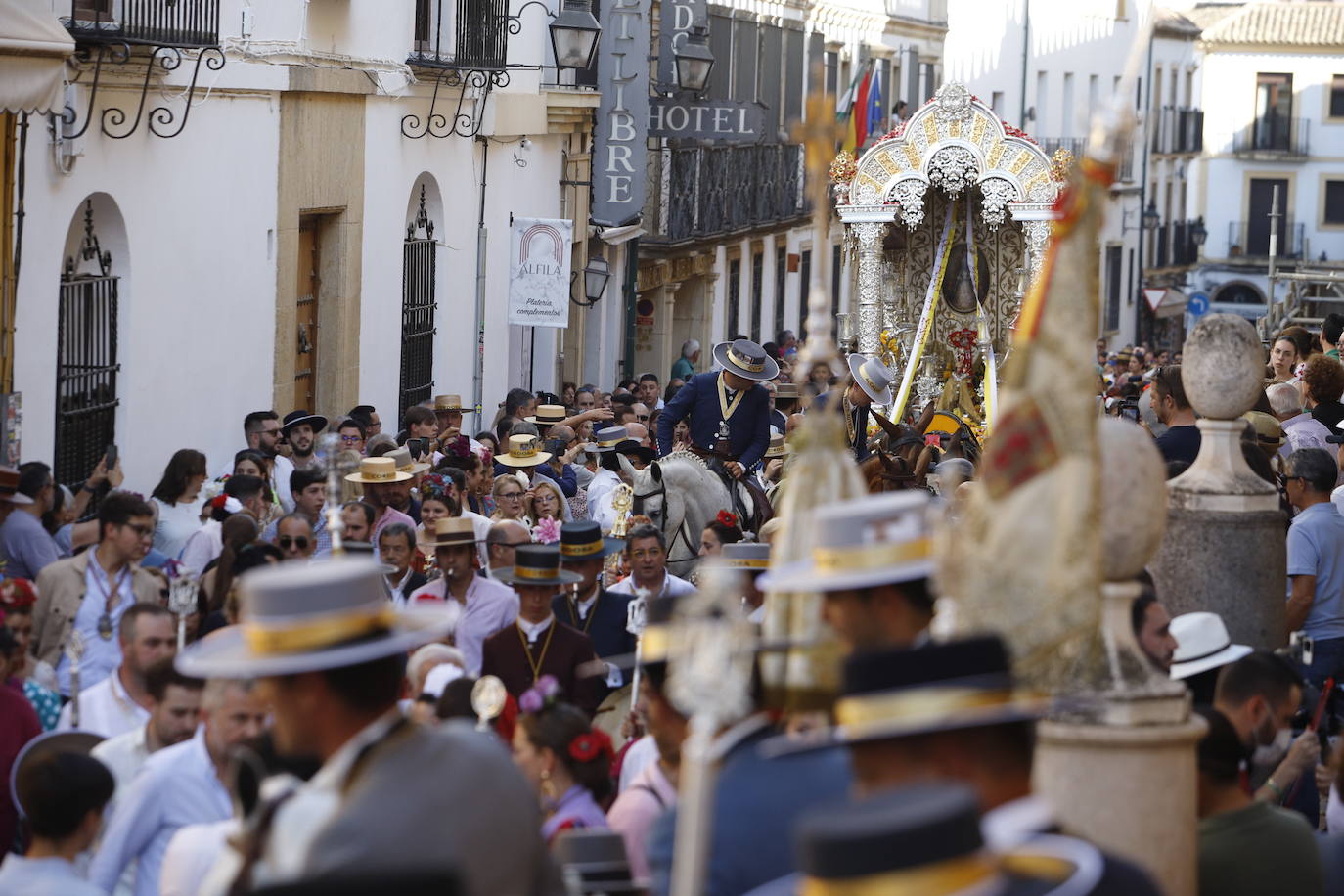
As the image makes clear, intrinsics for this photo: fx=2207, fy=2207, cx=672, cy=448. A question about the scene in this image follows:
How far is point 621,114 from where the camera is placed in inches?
923

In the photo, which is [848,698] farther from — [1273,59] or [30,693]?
[1273,59]

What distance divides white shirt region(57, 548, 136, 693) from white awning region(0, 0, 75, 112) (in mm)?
2426

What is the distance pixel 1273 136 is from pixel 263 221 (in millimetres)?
47375

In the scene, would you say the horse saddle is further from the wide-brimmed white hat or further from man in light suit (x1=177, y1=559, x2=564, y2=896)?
man in light suit (x1=177, y1=559, x2=564, y2=896)

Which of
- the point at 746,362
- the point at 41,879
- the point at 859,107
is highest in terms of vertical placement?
the point at 859,107

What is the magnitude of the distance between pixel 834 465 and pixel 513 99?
16638 mm

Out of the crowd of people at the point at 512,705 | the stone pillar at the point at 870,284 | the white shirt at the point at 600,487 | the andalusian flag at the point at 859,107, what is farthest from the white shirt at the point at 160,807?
the andalusian flag at the point at 859,107

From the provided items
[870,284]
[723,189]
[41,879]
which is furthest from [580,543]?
[723,189]

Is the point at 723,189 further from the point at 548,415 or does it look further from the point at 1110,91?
the point at 1110,91

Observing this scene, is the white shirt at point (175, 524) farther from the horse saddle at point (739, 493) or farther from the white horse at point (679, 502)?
the horse saddle at point (739, 493)

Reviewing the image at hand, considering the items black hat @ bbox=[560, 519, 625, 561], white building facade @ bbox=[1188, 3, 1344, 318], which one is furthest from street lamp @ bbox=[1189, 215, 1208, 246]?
black hat @ bbox=[560, 519, 625, 561]

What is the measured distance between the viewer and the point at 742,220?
105 ft

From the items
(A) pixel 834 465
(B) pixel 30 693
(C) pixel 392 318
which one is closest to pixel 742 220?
(C) pixel 392 318

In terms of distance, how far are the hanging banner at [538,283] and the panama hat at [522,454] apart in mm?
5389
